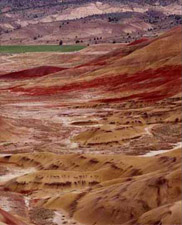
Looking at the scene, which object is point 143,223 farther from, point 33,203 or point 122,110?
point 122,110

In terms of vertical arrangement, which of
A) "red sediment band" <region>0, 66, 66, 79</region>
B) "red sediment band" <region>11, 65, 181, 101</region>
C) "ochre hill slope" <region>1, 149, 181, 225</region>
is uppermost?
"ochre hill slope" <region>1, 149, 181, 225</region>

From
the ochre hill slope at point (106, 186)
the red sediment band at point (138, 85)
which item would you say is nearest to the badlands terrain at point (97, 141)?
the ochre hill slope at point (106, 186)

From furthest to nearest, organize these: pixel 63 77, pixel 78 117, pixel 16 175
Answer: pixel 63 77 < pixel 78 117 < pixel 16 175

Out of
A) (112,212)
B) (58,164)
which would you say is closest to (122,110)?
(58,164)

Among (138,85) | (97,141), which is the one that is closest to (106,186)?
(97,141)

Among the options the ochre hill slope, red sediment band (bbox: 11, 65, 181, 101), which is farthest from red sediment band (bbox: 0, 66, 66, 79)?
the ochre hill slope

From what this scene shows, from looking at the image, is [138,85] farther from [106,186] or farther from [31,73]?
[106,186]

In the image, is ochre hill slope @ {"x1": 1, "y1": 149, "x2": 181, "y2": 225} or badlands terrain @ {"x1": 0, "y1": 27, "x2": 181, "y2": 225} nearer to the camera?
ochre hill slope @ {"x1": 1, "y1": 149, "x2": 181, "y2": 225}

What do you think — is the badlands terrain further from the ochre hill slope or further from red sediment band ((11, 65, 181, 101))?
red sediment band ((11, 65, 181, 101))

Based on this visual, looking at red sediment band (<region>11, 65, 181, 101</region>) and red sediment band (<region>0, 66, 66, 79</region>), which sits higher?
red sediment band (<region>11, 65, 181, 101</region>)
